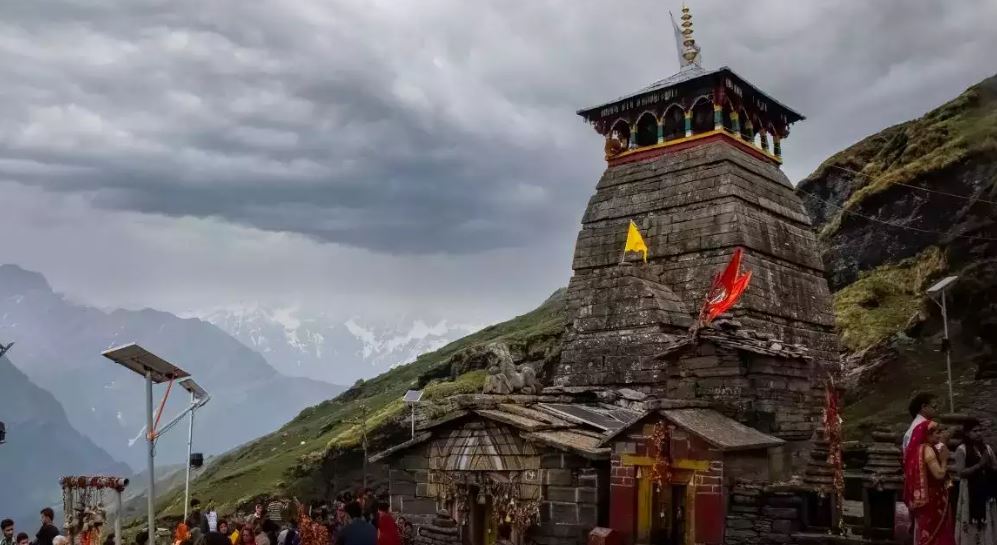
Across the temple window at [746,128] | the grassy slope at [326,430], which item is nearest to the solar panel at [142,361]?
the temple window at [746,128]

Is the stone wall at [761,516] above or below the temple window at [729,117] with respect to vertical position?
below

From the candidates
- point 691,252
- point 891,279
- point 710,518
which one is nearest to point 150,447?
point 710,518

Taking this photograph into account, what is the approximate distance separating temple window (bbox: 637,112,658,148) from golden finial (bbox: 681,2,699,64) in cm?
252

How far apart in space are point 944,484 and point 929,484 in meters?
0.22

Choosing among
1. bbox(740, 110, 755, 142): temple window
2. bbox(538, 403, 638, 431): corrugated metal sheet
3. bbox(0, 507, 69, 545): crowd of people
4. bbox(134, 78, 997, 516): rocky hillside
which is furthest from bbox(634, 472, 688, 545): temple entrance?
bbox(740, 110, 755, 142): temple window

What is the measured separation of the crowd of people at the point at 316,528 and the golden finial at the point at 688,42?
18491 mm

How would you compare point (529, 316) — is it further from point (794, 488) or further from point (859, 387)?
point (794, 488)

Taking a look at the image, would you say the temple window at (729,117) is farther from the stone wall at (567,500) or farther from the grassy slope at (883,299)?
the stone wall at (567,500)

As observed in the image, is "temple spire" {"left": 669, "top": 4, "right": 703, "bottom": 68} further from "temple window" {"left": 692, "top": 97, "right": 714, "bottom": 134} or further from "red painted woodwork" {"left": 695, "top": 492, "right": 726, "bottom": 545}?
→ "red painted woodwork" {"left": 695, "top": 492, "right": 726, "bottom": 545}

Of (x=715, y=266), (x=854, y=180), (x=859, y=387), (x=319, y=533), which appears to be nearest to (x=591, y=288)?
(x=715, y=266)

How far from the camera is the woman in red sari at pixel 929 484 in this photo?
9.52 m

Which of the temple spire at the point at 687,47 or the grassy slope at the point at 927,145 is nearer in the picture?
the temple spire at the point at 687,47

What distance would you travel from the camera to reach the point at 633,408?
22.0 metres

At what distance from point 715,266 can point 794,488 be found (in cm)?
1042
